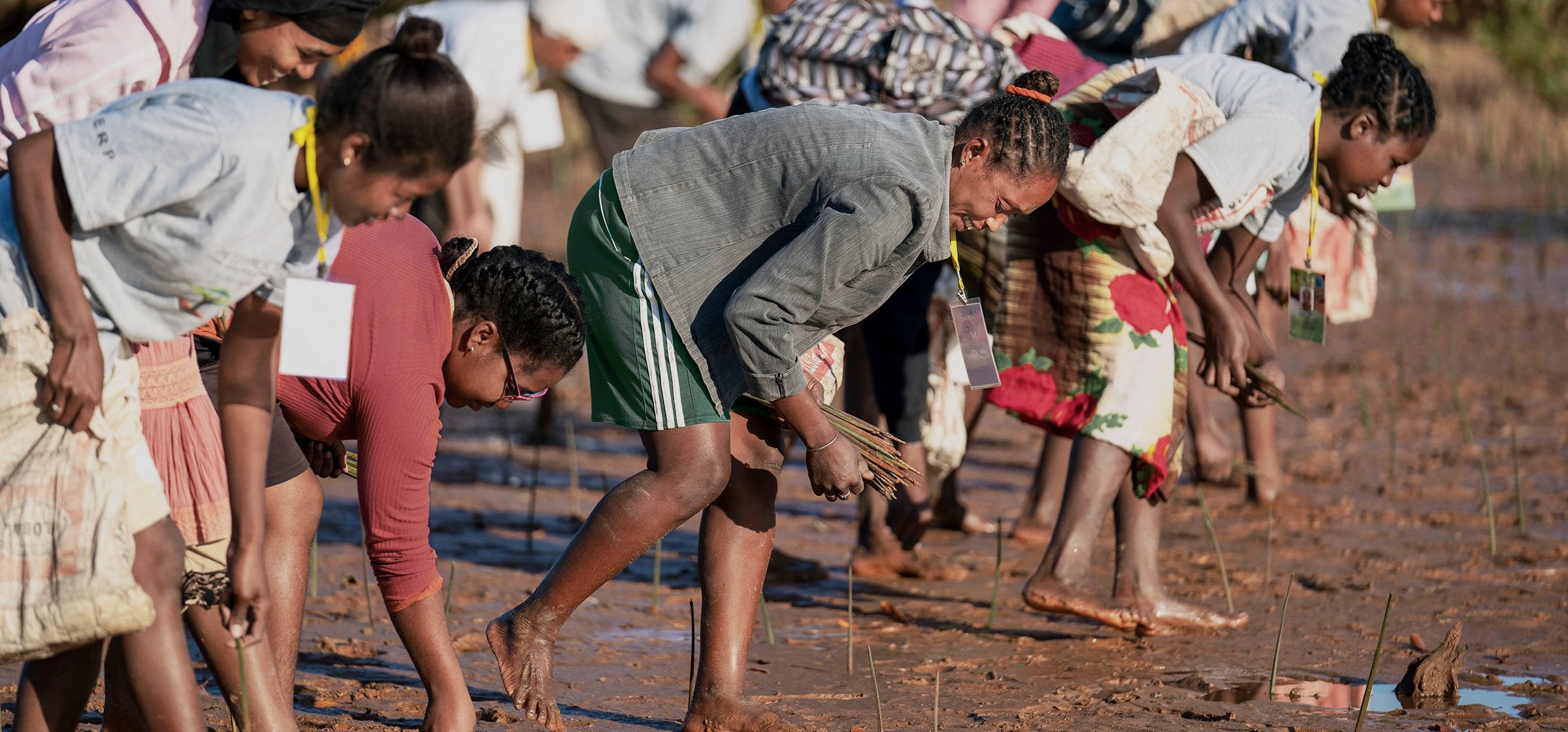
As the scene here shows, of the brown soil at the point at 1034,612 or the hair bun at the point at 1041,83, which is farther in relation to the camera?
the brown soil at the point at 1034,612

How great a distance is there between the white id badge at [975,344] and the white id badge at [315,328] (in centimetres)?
150

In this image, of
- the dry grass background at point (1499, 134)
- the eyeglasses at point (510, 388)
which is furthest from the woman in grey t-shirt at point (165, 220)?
the dry grass background at point (1499, 134)

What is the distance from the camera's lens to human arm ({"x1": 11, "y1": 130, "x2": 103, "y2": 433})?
8.25 ft

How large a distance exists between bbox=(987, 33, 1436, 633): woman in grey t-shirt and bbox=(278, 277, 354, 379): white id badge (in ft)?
7.29

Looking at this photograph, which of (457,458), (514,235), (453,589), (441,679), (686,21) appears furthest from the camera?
(686,21)

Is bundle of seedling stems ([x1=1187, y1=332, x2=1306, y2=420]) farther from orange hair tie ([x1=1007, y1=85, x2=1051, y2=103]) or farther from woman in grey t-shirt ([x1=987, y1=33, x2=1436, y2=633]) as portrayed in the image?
orange hair tie ([x1=1007, y1=85, x2=1051, y2=103])

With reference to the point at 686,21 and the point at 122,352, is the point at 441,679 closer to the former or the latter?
the point at 122,352

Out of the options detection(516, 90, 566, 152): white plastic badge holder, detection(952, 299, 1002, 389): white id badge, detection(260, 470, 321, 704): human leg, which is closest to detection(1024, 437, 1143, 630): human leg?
detection(952, 299, 1002, 389): white id badge

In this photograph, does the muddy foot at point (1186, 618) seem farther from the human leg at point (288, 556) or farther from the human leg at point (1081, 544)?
the human leg at point (288, 556)

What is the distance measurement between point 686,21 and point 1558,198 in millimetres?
8290

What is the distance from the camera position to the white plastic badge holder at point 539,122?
7117 millimetres

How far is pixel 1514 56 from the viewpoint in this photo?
14555 millimetres

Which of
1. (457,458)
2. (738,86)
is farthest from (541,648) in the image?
(457,458)

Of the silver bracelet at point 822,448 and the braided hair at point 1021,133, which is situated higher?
the braided hair at point 1021,133
